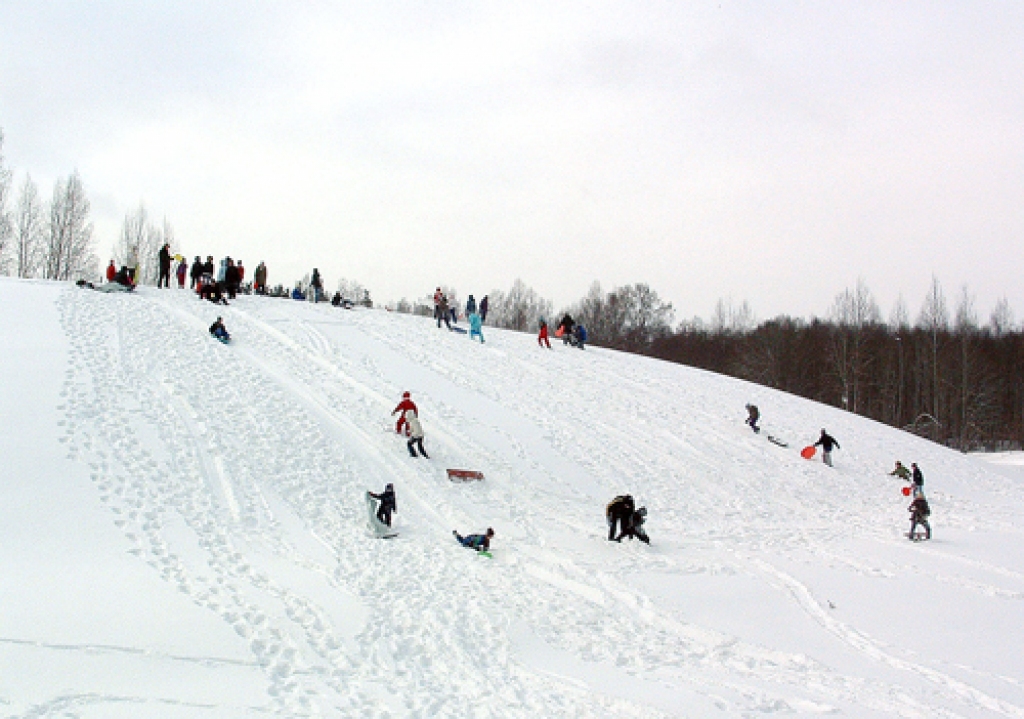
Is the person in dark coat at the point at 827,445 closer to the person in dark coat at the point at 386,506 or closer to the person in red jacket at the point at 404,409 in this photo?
the person in red jacket at the point at 404,409

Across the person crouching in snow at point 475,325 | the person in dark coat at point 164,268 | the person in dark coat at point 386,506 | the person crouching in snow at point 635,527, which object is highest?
the person in dark coat at point 164,268

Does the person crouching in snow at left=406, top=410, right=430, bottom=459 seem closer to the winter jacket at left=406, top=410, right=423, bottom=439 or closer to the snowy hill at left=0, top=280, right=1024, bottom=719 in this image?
the winter jacket at left=406, top=410, right=423, bottom=439

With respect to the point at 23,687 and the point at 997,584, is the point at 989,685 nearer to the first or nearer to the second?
the point at 997,584

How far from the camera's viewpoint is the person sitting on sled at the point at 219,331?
2344cm

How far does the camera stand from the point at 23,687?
6.80 m

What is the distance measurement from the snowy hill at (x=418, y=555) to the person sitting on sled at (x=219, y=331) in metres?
0.83

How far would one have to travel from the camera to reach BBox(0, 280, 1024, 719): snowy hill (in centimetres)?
835

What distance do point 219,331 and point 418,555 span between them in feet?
47.4

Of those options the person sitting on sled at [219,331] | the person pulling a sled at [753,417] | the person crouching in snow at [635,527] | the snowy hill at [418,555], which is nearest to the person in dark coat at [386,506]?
the snowy hill at [418,555]

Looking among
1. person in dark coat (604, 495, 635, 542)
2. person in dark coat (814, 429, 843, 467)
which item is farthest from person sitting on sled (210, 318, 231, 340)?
person in dark coat (814, 429, 843, 467)

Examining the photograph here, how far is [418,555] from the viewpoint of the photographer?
516 inches

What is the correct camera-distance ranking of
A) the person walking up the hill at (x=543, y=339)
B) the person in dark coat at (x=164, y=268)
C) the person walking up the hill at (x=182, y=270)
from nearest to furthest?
the person in dark coat at (x=164, y=268)
the person walking up the hill at (x=182, y=270)
the person walking up the hill at (x=543, y=339)

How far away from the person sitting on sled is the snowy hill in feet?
2.73

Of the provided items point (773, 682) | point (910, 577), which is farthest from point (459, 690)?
point (910, 577)
